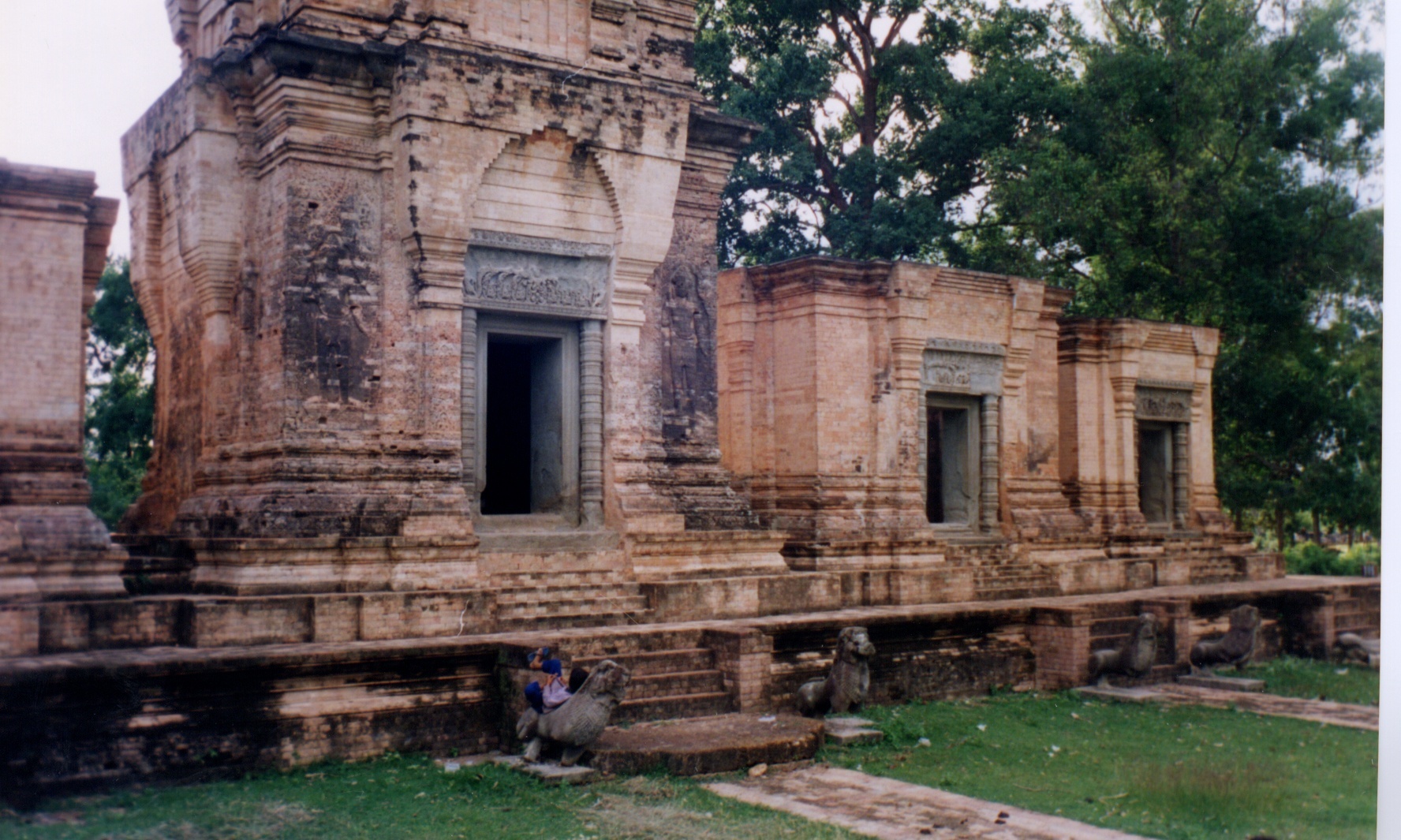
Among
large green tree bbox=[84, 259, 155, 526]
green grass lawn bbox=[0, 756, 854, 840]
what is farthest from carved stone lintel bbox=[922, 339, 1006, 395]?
large green tree bbox=[84, 259, 155, 526]

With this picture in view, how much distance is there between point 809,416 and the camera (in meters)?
13.4

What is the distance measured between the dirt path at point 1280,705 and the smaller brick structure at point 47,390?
9.18m

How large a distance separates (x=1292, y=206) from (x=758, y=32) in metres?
10.6

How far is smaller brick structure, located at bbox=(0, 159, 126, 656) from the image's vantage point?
28.1 feet

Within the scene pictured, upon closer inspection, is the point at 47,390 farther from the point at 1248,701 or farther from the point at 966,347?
the point at 1248,701

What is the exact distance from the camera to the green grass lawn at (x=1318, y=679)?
40.7 feet

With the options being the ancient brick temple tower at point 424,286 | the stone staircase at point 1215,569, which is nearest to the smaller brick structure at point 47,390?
the ancient brick temple tower at point 424,286

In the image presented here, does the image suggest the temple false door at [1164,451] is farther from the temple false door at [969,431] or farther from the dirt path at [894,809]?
the dirt path at [894,809]

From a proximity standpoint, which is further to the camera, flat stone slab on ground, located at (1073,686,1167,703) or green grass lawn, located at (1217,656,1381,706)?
green grass lawn, located at (1217,656,1381,706)

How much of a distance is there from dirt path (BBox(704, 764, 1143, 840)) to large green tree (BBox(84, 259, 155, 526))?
42.2ft

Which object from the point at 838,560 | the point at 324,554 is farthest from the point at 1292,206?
the point at 324,554

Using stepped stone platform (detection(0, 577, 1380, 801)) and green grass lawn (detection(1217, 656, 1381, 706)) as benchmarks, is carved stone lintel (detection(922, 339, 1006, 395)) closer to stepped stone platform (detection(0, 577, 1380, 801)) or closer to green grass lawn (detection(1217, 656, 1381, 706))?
stepped stone platform (detection(0, 577, 1380, 801))

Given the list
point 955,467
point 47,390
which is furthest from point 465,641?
point 955,467

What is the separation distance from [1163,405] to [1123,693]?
23.0ft
